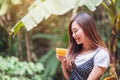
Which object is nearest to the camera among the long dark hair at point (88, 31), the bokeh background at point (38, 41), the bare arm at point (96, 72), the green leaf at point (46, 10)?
the bare arm at point (96, 72)

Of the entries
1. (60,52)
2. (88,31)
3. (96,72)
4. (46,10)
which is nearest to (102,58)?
(96,72)

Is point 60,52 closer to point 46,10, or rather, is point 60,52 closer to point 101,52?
point 101,52

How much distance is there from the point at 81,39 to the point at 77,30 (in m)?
0.09

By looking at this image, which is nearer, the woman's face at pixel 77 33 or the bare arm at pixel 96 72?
the bare arm at pixel 96 72

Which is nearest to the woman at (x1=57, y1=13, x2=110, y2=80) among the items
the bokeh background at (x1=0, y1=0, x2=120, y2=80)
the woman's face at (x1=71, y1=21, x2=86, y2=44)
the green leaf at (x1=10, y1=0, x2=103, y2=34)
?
the woman's face at (x1=71, y1=21, x2=86, y2=44)

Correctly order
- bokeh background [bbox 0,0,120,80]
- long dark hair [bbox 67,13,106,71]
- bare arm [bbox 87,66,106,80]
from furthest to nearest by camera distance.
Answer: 1. bokeh background [bbox 0,0,120,80]
2. long dark hair [bbox 67,13,106,71]
3. bare arm [bbox 87,66,106,80]

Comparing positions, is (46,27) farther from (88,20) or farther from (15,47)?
(88,20)

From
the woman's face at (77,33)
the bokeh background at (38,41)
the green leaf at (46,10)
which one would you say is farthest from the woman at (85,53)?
the bokeh background at (38,41)

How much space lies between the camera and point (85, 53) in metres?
3.28

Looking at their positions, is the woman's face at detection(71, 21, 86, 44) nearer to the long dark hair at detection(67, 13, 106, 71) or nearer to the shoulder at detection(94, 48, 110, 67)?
the long dark hair at detection(67, 13, 106, 71)

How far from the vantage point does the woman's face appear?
323cm

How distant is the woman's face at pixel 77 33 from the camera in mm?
3231

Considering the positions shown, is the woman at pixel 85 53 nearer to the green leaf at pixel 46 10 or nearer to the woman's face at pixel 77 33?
the woman's face at pixel 77 33

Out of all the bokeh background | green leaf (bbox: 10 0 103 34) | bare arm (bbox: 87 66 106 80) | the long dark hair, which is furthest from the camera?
the bokeh background
